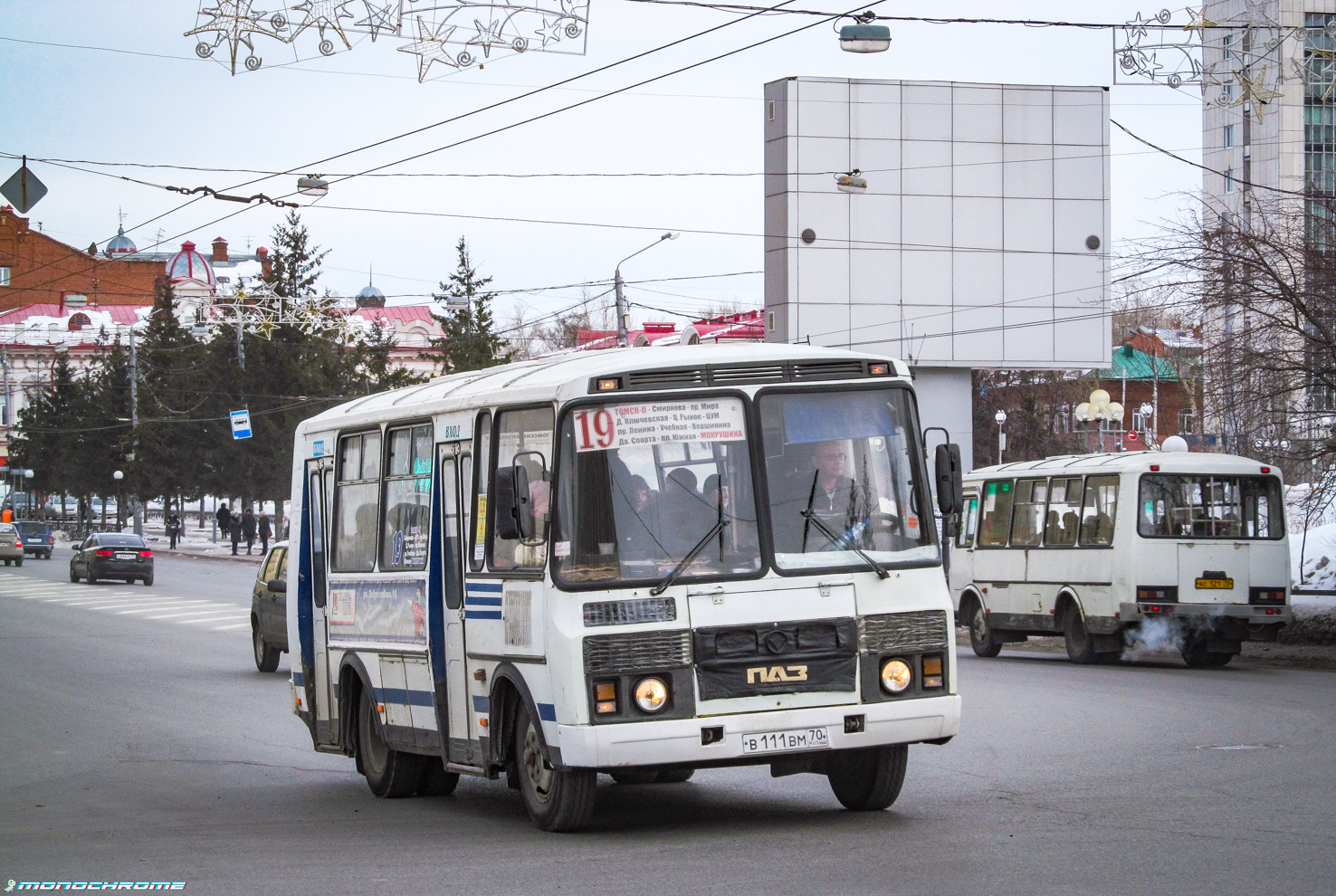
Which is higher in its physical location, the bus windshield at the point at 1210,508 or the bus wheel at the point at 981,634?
the bus windshield at the point at 1210,508

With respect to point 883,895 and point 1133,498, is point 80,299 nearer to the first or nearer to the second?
point 1133,498

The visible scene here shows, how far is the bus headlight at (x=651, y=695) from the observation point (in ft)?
28.8

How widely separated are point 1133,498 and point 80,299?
389 feet

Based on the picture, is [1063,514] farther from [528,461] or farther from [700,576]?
[700,576]

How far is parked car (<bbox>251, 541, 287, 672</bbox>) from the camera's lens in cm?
2286

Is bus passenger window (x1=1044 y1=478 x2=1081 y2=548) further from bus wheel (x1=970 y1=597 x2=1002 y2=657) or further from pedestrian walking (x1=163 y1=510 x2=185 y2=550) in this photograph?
pedestrian walking (x1=163 y1=510 x2=185 y2=550)

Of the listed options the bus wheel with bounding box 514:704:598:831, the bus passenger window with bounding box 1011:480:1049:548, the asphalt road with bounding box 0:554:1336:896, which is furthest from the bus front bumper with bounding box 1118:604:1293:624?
the bus wheel with bounding box 514:704:598:831

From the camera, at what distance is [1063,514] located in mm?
24141

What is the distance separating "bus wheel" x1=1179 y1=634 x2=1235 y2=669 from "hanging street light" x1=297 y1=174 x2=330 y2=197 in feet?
43.9

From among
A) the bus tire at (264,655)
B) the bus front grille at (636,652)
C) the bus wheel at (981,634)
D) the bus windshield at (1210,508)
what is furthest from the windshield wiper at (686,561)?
the bus wheel at (981,634)

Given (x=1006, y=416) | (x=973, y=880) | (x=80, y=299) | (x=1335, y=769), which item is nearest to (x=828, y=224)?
(x=1335, y=769)

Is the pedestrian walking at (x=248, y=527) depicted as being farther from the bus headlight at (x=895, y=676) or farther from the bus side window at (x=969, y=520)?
the bus headlight at (x=895, y=676)

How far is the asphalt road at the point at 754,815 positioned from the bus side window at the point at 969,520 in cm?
756

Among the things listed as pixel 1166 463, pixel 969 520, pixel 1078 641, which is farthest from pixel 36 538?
pixel 1166 463
